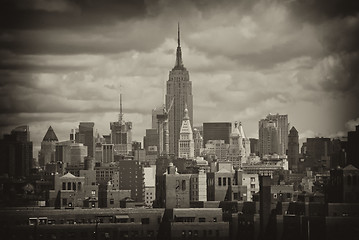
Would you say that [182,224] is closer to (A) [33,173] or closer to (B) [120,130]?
(A) [33,173]

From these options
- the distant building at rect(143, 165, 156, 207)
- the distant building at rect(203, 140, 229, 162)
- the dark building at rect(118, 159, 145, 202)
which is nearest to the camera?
the distant building at rect(143, 165, 156, 207)

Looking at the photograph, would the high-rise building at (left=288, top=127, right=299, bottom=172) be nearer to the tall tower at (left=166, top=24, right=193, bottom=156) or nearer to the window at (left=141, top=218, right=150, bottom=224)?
the tall tower at (left=166, top=24, right=193, bottom=156)

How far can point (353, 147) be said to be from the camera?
67750 millimetres

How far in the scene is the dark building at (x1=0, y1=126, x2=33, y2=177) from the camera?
6819 cm

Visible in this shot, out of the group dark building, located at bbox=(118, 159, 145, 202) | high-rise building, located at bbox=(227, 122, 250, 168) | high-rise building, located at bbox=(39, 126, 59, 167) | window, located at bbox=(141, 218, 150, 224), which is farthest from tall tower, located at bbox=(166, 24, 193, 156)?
window, located at bbox=(141, 218, 150, 224)

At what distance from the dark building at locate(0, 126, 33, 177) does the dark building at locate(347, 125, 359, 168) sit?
52.1 feet

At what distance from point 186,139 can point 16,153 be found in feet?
278

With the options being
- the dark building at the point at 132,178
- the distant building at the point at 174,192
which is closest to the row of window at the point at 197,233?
the distant building at the point at 174,192

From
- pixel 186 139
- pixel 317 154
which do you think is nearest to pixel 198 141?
pixel 186 139

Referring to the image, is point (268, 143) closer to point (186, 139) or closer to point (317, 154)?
point (186, 139)

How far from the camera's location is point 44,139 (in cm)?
8162

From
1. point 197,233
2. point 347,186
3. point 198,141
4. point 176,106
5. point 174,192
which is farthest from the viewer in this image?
point 176,106

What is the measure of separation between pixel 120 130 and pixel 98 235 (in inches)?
2345

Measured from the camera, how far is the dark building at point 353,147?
6587cm
